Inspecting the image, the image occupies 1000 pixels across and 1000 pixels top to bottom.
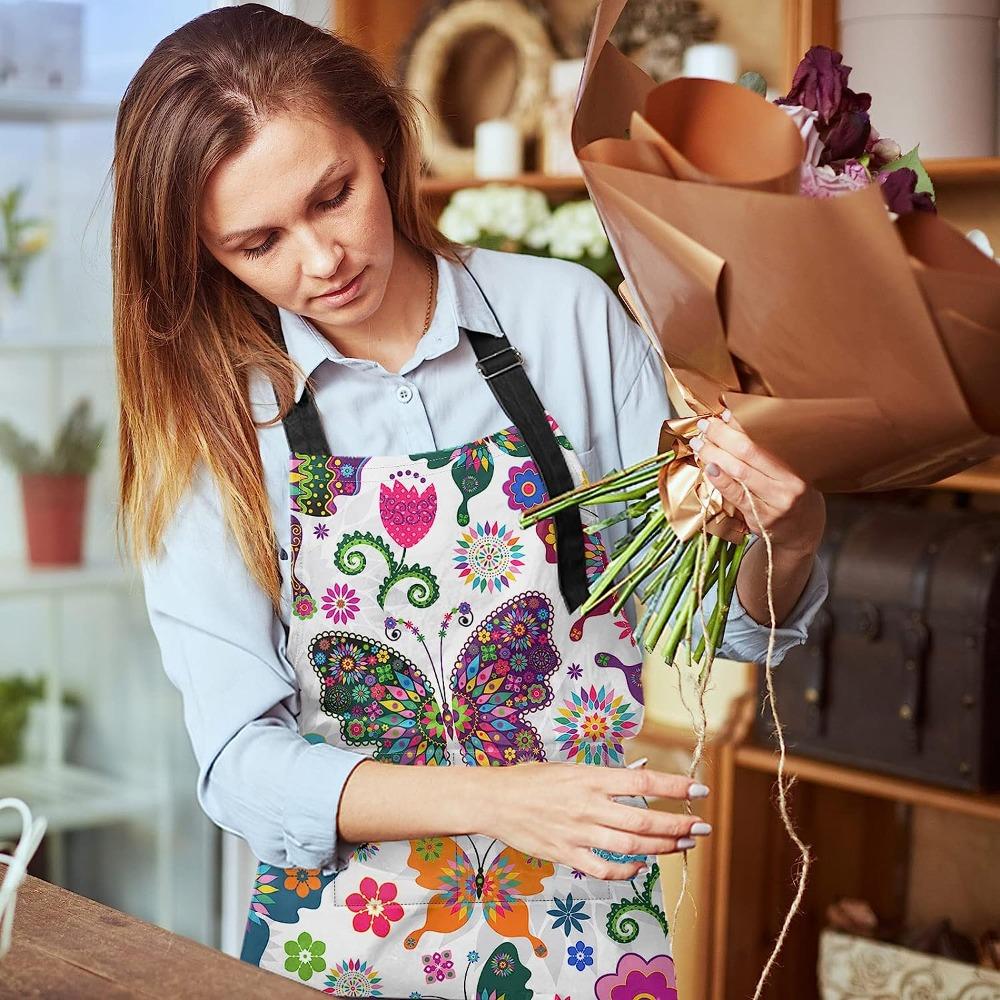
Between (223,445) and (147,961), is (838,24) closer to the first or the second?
(223,445)

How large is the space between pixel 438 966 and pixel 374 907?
9cm

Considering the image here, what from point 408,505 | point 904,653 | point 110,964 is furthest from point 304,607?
point 904,653

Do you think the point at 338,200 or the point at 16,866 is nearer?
the point at 16,866

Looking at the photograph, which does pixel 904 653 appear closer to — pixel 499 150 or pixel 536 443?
pixel 536 443

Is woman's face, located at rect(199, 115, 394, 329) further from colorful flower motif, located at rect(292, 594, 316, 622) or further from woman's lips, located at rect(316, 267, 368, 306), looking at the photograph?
colorful flower motif, located at rect(292, 594, 316, 622)

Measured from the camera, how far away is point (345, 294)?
53.3 inches

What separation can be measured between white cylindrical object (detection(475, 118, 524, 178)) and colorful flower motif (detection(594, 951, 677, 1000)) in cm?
164

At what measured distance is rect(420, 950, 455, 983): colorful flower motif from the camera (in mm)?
1390

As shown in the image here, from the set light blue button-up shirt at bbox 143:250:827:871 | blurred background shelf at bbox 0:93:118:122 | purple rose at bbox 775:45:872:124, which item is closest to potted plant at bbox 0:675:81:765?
blurred background shelf at bbox 0:93:118:122

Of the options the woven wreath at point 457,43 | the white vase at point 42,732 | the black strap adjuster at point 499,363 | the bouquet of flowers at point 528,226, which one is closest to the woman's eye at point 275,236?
the black strap adjuster at point 499,363

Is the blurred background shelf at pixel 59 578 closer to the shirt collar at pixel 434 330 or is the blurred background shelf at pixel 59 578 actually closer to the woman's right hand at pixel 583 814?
the shirt collar at pixel 434 330

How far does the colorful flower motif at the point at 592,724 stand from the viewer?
1.43 meters

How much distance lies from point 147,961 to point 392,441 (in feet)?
2.05

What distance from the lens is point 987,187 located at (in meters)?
2.44
